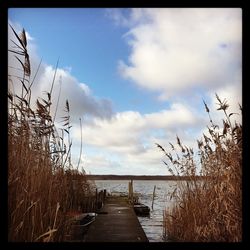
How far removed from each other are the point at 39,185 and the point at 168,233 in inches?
101

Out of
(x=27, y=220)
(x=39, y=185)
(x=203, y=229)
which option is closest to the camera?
(x=27, y=220)

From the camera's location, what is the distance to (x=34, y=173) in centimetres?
275

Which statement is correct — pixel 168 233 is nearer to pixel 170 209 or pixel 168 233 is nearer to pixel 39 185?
pixel 170 209

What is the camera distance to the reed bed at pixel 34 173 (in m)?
2.41

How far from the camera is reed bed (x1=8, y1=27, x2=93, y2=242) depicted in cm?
241

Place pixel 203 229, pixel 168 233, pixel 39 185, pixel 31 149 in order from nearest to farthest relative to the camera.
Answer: pixel 39 185
pixel 31 149
pixel 203 229
pixel 168 233

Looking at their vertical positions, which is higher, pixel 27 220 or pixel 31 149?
pixel 31 149

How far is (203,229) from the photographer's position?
3578mm
